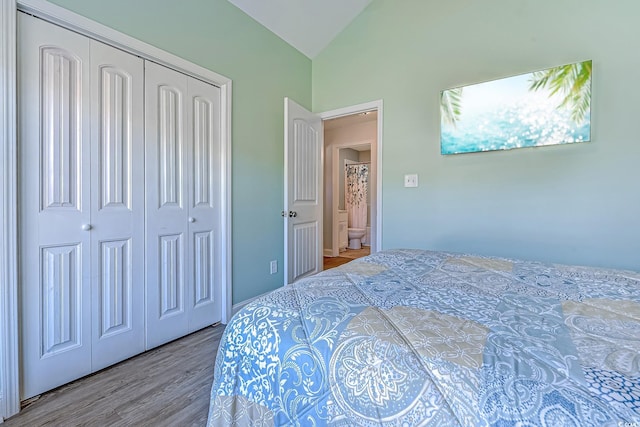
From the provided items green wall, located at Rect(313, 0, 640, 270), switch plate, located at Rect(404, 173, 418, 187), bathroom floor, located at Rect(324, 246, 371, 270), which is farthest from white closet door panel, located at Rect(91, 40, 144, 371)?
bathroom floor, located at Rect(324, 246, 371, 270)

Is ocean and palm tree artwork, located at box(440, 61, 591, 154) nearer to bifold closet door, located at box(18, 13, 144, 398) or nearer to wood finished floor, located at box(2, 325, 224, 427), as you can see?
bifold closet door, located at box(18, 13, 144, 398)

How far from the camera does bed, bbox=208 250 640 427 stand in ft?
1.61

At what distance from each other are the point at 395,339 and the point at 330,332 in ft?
0.51

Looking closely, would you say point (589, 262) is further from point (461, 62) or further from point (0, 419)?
point (0, 419)

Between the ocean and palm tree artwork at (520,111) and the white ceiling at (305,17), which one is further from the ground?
the white ceiling at (305,17)

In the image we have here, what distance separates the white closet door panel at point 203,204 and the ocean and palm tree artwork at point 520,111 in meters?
1.92

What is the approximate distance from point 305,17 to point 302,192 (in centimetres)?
169

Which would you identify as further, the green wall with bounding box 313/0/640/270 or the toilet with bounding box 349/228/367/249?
the toilet with bounding box 349/228/367/249

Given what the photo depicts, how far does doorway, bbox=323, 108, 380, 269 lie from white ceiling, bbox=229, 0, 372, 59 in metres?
1.14

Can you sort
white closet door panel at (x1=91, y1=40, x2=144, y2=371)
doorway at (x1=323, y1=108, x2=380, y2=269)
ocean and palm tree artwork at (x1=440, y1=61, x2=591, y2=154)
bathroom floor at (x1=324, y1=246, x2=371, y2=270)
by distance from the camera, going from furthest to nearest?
doorway at (x1=323, y1=108, x2=380, y2=269), bathroom floor at (x1=324, y1=246, x2=371, y2=270), ocean and palm tree artwork at (x1=440, y1=61, x2=591, y2=154), white closet door panel at (x1=91, y1=40, x2=144, y2=371)

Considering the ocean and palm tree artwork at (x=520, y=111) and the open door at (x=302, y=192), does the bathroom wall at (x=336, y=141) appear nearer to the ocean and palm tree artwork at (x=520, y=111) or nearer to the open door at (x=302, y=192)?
the open door at (x=302, y=192)

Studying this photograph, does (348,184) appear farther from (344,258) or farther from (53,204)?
(53,204)

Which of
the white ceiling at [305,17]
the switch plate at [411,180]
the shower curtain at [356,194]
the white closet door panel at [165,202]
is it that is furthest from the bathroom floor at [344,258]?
the white ceiling at [305,17]

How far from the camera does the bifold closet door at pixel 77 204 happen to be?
1.41 meters
